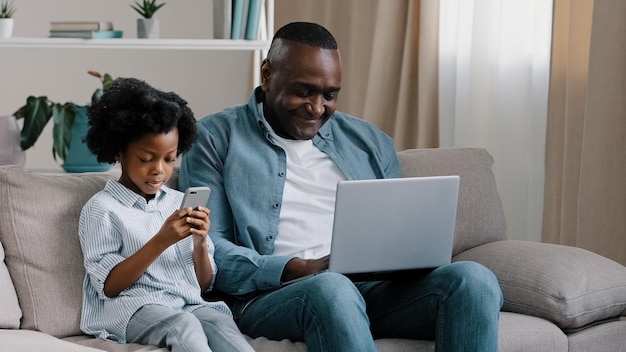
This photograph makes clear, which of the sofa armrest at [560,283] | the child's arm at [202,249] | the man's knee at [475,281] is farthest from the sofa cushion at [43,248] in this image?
the sofa armrest at [560,283]

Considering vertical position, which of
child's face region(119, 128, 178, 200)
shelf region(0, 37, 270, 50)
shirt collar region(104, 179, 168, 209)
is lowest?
shirt collar region(104, 179, 168, 209)

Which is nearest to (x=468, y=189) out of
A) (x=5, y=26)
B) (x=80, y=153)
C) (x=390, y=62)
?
(x=80, y=153)

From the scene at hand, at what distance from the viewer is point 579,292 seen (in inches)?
87.5

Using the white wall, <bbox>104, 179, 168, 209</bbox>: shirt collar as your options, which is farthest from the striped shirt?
the white wall

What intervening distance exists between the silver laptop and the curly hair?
1.30 ft

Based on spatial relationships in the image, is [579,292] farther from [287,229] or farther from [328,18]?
[328,18]

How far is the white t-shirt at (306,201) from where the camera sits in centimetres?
218

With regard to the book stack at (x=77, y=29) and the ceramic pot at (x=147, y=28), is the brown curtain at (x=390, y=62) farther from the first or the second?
the book stack at (x=77, y=29)

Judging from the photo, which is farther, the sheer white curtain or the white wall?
the white wall

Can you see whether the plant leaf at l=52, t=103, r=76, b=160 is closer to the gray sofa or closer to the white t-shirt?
the gray sofa

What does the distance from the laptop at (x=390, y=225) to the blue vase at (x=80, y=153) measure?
1.33 m

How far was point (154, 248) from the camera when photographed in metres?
1.88

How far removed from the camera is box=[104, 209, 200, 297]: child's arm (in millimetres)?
1871

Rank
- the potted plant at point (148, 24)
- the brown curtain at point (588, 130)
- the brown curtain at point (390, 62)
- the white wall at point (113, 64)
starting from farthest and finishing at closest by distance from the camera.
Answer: the white wall at point (113, 64)
the brown curtain at point (390, 62)
the potted plant at point (148, 24)
the brown curtain at point (588, 130)
